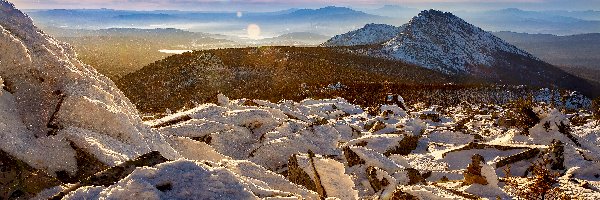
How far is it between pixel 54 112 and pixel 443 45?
116533 millimetres

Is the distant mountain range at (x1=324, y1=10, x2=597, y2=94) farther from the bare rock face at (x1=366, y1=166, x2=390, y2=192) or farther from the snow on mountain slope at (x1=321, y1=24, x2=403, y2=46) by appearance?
the bare rock face at (x1=366, y1=166, x2=390, y2=192)

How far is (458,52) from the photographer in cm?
11575

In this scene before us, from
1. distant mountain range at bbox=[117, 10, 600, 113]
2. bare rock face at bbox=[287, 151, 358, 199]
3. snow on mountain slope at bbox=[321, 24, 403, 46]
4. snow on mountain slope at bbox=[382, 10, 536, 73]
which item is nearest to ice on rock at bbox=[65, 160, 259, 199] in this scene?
bare rock face at bbox=[287, 151, 358, 199]

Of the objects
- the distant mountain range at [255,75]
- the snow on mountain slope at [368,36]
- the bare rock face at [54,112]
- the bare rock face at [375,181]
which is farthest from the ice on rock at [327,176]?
the snow on mountain slope at [368,36]

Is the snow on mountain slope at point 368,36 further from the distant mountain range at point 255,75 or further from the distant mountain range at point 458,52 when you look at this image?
the distant mountain range at point 255,75

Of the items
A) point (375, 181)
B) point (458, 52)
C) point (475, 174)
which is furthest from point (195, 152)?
point (458, 52)

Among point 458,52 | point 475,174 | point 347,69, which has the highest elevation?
point 475,174

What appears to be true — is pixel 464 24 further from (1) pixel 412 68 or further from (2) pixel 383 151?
(2) pixel 383 151

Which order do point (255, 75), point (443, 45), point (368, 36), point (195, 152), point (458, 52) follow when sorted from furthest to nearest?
A: point (368, 36)
point (443, 45)
point (458, 52)
point (255, 75)
point (195, 152)

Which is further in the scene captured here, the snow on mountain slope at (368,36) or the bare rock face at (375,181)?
the snow on mountain slope at (368,36)

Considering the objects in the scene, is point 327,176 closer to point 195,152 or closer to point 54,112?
point 195,152

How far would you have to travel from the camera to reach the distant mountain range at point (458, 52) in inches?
3989

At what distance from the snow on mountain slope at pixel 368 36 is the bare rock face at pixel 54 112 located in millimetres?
131304

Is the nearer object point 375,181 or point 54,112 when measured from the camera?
point 54,112
